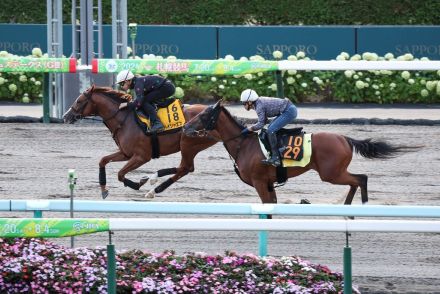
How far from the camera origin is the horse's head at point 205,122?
12.9m

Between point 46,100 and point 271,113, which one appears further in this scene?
point 46,100

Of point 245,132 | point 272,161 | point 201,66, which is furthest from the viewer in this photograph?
point 201,66

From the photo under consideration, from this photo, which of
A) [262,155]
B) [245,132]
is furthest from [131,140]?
[262,155]

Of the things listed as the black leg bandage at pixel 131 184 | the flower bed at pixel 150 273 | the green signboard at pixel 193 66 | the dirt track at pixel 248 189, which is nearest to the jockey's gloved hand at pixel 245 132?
the dirt track at pixel 248 189

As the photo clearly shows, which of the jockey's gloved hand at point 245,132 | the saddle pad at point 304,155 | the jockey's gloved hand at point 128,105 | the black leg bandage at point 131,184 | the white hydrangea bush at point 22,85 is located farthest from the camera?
the white hydrangea bush at point 22,85

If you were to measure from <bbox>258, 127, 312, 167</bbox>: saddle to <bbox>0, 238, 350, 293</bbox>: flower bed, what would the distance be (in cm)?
344

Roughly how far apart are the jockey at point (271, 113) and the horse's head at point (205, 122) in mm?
413

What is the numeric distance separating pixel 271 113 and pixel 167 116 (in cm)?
199

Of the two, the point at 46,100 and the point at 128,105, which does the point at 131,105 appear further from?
the point at 46,100

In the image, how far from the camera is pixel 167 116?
563 inches

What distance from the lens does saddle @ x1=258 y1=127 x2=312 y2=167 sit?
495 inches

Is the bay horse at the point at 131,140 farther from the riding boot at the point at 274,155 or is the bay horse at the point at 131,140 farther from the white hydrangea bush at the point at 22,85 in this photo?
the white hydrangea bush at the point at 22,85

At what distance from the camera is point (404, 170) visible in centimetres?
1611

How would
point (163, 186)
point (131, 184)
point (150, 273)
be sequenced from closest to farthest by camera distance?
point (150, 273) → point (163, 186) → point (131, 184)
